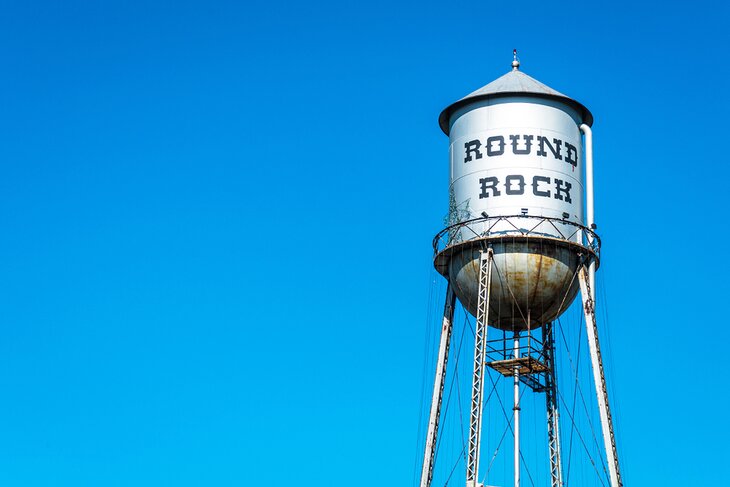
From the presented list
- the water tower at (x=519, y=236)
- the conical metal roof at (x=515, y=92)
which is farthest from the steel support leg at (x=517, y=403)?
the conical metal roof at (x=515, y=92)

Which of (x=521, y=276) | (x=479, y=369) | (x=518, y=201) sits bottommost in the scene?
(x=479, y=369)

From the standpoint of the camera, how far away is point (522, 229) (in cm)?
4550

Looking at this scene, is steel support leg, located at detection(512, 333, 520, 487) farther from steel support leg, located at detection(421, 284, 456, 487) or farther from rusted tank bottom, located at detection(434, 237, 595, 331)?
steel support leg, located at detection(421, 284, 456, 487)

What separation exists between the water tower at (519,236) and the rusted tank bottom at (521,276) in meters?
0.03

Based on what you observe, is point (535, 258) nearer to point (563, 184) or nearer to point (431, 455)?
point (563, 184)

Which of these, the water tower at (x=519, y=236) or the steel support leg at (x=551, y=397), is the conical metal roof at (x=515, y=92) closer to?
the water tower at (x=519, y=236)

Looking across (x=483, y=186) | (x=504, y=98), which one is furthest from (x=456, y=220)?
(x=504, y=98)

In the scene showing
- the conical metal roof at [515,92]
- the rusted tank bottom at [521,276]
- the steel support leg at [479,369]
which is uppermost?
the conical metal roof at [515,92]

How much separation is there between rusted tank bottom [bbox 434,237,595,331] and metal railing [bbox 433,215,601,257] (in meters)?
0.20

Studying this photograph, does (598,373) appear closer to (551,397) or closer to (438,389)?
(551,397)

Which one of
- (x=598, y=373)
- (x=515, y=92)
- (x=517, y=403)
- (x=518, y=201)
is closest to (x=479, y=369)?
(x=517, y=403)

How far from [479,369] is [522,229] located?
15.4 feet

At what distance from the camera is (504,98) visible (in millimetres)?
47375

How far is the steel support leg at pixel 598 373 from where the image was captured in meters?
44.2
